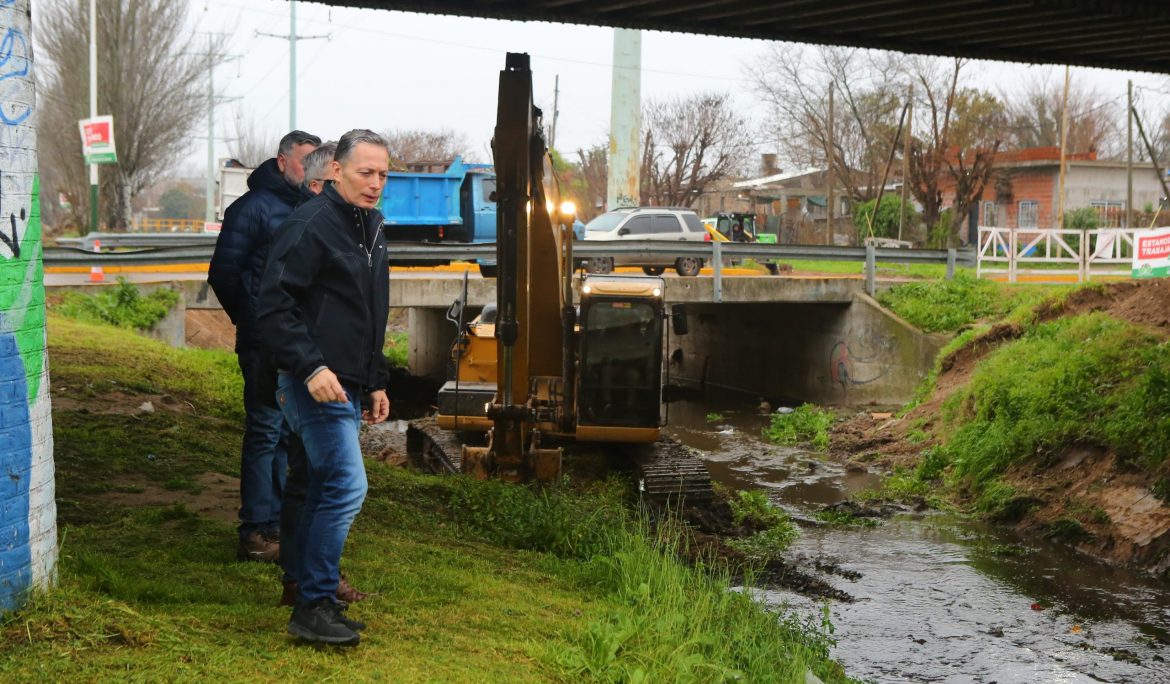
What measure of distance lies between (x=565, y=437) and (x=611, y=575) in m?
6.04

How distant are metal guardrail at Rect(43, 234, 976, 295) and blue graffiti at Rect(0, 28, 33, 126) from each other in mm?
15054

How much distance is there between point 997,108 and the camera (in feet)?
156

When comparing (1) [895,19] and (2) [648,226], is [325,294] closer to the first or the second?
(1) [895,19]

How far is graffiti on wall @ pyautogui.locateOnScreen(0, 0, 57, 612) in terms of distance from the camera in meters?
4.25

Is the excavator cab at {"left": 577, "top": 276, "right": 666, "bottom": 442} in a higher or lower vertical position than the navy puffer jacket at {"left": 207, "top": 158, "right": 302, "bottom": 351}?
lower

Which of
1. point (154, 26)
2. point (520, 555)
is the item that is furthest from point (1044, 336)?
point (154, 26)

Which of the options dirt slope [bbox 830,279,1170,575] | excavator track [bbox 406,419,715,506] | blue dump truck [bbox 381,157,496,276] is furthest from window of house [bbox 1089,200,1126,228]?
excavator track [bbox 406,419,715,506]

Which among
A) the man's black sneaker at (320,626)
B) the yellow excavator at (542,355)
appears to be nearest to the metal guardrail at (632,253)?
the yellow excavator at (542,355)

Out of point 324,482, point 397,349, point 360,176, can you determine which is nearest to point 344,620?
point 324,482

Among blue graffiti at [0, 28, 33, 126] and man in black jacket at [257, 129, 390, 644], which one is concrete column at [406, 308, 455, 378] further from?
blue graffiti at [0, 28, 33, 126]

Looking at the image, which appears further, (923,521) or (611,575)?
(923,521)

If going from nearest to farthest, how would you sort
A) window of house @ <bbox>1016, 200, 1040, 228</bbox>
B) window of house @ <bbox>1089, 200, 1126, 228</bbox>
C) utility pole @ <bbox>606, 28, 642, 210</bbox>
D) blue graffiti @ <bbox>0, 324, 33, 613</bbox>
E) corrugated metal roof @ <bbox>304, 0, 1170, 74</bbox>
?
blue graffiti @ <bbox>0, 324, 33, 613</bbox>, corrugated metal roof @ <bbox>304, 0, 1170, 74</bbox>, utility pole @ <bbox>606, 28, 642, 210</bbox>, window of house @ <bbox>1089, 200, 1126, 228</bbox>, window of house @ <bbox>1016, 200, 1040, 228</bbox>

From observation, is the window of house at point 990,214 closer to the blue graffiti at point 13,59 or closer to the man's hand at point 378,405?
the man's hand at point 378,405

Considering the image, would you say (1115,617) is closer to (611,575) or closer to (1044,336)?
(611,575)
